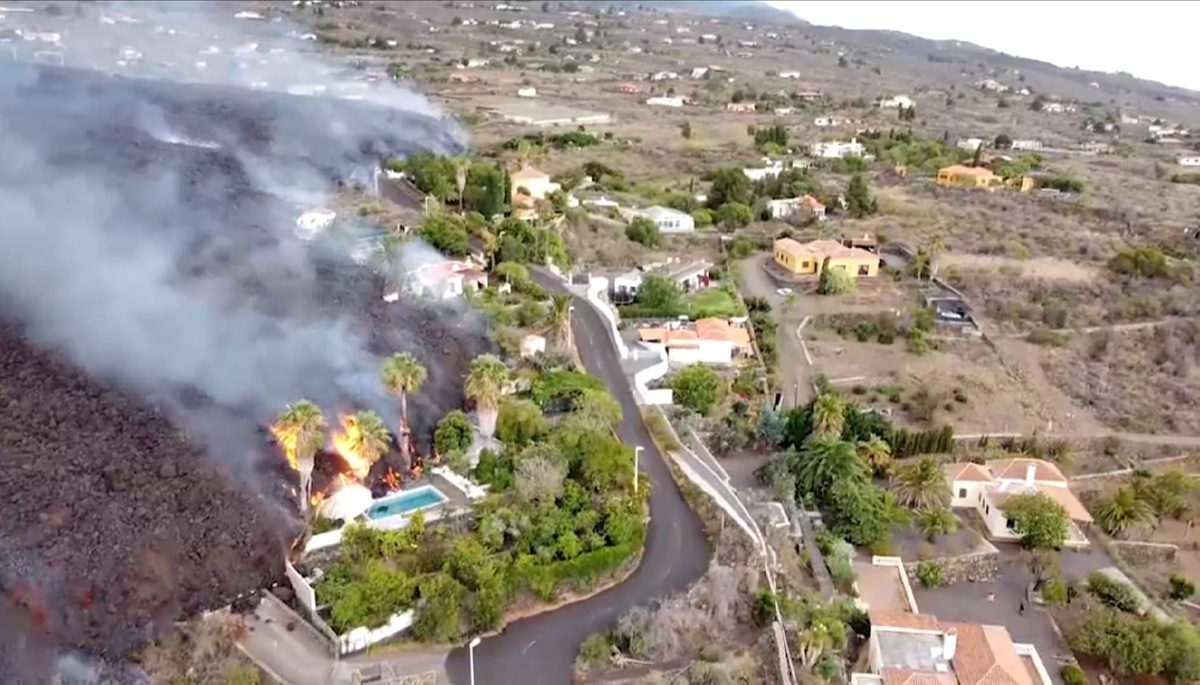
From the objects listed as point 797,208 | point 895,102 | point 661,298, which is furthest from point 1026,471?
point 895,102

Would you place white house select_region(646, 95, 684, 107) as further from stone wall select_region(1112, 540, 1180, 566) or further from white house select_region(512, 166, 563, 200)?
stone wall select_region(1112, 540, 1180, 566)

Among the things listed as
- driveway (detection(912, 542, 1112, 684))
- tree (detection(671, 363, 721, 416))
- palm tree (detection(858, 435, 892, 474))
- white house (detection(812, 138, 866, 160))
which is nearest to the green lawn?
tree (detection(671, 363, 721, 416))

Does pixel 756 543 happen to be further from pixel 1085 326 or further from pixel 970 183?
pixel 970 183

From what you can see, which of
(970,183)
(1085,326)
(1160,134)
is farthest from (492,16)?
(1085,326)

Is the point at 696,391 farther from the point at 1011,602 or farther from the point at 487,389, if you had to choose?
the point at 1011,602

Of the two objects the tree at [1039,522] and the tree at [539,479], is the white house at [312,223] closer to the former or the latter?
the tree at [539,479]

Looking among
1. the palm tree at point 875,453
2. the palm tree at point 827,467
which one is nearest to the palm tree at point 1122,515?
the palm tree at point 875,453
